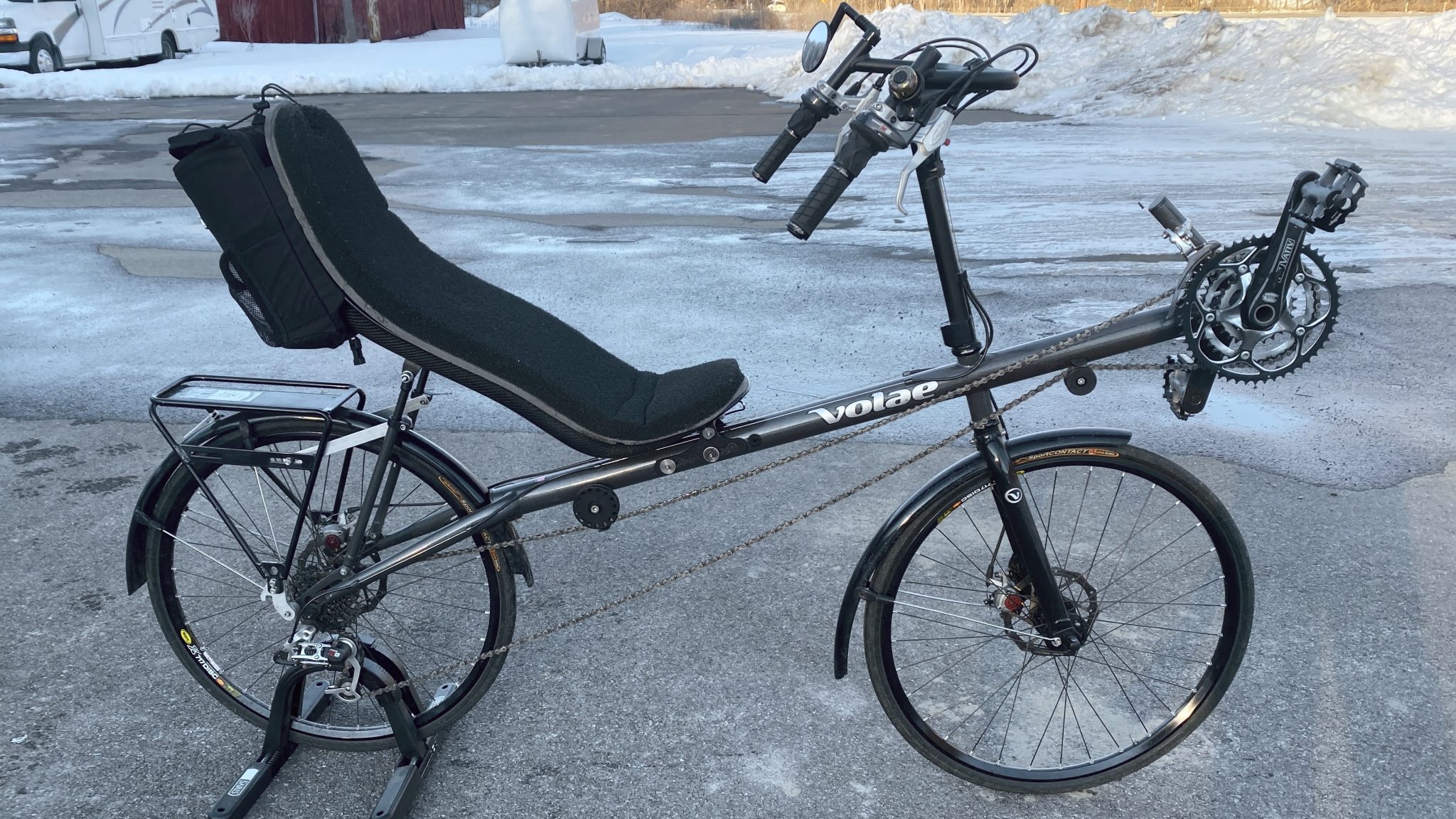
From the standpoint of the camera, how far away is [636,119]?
1531 cm

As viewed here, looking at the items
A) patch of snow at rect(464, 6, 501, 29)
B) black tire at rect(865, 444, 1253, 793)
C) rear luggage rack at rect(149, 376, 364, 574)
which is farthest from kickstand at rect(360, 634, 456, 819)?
patch of snow at rect(464, 6, 501, 29)

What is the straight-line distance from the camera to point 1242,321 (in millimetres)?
2375

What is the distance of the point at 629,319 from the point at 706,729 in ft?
12.5

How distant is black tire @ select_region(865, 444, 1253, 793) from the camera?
278cm

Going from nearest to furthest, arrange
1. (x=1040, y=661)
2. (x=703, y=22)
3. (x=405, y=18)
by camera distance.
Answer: (x=1040, y=661) → (x=405, y=18) → (x=703, y=22)

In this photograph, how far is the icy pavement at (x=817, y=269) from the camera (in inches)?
213

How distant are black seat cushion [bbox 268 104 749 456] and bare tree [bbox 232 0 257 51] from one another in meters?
30.4

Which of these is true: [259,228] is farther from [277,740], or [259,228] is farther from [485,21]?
[485,21]

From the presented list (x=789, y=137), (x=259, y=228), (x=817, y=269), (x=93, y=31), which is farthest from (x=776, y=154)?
(x=93, y=31)

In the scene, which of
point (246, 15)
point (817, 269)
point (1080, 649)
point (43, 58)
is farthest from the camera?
point (246, 15)

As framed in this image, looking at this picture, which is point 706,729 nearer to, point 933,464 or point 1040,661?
point 1040,661

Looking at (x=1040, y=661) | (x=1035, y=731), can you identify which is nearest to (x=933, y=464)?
(x=1040, y=661)

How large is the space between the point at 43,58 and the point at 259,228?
73.1 feet

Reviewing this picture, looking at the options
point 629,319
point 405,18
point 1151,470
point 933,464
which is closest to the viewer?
point 1151,470
